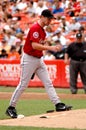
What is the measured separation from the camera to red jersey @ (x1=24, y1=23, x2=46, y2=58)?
394 inches

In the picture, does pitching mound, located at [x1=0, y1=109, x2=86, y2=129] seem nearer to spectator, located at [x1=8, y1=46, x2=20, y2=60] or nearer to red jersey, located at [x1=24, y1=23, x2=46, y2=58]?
red jersey, located at [x1=24, y1=23, x2=46, y2=58]

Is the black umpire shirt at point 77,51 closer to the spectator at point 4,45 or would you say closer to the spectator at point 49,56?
the spectator at point 49,56

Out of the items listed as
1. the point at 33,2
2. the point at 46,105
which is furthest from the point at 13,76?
the point at 46,105

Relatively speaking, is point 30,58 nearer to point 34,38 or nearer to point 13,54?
point 34,38

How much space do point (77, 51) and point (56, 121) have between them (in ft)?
27.5

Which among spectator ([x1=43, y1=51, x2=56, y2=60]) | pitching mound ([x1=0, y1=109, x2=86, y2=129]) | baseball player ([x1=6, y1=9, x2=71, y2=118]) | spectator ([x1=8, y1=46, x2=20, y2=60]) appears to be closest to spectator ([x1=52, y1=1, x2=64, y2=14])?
spectator ([x1=8, y1=46, x2=20, y2=60])

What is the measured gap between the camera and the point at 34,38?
393 inches

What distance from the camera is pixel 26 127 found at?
8.27 m

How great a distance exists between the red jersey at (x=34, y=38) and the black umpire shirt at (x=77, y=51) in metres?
6.99

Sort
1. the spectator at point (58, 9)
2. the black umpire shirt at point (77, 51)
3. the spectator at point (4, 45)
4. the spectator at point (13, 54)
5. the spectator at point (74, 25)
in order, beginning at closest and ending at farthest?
the black umpire shirt at point (77, 51), the spectator at point (13, 54), the spectator at point (74, 25), the spectator at point (4, 45), the spectator at point (58, 9)

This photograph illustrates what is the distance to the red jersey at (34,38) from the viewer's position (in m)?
10.0

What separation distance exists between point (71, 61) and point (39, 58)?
7.25 meters

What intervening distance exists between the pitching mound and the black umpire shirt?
7.30m

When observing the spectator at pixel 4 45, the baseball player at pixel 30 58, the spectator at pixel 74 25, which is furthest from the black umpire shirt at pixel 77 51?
the baseball player at pixel 30 58
